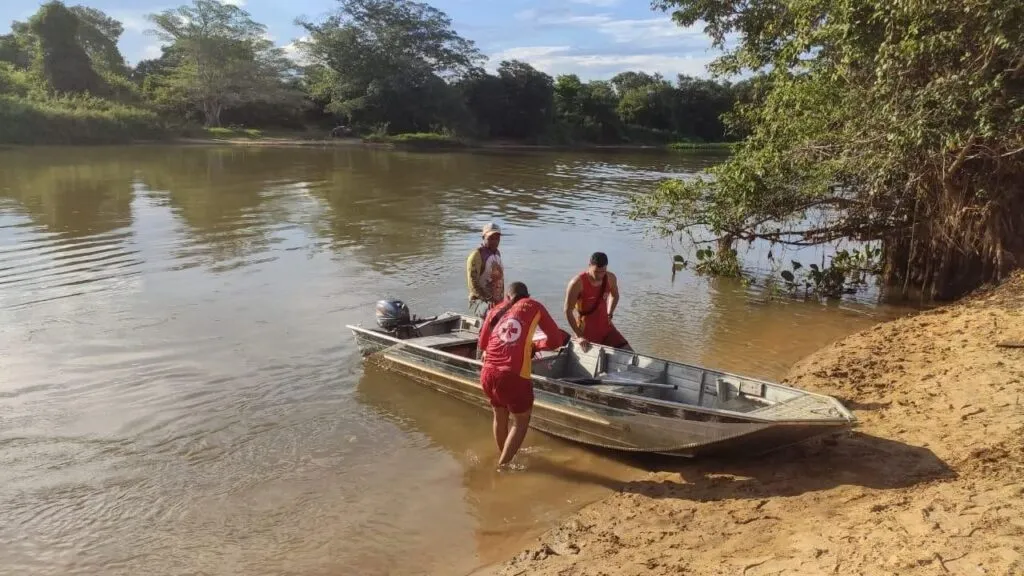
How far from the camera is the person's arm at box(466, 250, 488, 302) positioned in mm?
8945

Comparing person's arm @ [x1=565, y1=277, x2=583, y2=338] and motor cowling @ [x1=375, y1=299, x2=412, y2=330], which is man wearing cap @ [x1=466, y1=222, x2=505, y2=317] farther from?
person's arm @ [x1=565, y1=277, x2=583, y2=338]

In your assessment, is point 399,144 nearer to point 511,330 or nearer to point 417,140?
point 417,140

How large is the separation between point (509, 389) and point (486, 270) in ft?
9.42

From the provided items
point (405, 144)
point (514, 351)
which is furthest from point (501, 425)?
point (405, 144)

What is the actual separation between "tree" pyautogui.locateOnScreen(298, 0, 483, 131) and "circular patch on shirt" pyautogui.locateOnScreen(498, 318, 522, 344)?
53010 millimetres

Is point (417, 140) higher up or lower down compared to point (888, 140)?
higher up

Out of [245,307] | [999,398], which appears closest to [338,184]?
[245,307]

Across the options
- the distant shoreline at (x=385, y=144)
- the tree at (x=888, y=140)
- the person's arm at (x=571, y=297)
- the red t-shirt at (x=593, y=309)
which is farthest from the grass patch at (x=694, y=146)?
the person's arm at (x=571, y=297)

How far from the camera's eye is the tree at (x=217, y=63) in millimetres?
55656

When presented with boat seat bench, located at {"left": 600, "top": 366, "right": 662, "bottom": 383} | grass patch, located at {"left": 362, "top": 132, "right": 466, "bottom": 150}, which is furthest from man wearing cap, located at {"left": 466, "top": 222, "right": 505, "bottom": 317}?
grass patch, located at {"left": 362, "top": 132, "right": 466, "bottom": 150}

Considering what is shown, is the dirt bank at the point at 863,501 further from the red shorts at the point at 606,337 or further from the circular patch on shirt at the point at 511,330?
the red shorts at the point at 606,337

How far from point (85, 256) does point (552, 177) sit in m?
24.0

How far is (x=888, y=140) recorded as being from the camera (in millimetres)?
10414

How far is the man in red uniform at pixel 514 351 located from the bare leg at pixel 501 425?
85 mm
